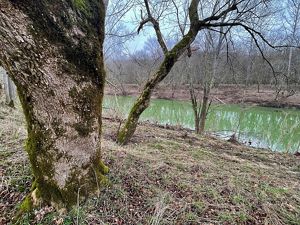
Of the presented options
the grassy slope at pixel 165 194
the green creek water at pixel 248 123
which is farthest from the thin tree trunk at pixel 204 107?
the grassy slope at pixel 165 194

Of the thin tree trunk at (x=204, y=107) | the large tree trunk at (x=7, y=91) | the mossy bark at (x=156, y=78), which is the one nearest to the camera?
the mossy bark at (x=156, y=78)

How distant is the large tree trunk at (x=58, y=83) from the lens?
1.44 metres

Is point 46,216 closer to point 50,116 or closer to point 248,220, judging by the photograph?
point 50,116

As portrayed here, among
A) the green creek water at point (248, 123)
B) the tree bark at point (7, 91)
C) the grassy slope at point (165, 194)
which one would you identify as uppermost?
the tree bark at point (7, 91)

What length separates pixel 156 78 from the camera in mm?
3670

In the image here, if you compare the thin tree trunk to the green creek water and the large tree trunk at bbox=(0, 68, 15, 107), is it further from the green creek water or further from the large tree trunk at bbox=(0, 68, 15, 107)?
the large tree trunk at bbox=(0, 68, 15, 107)

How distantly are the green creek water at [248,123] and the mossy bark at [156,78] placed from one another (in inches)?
31.7

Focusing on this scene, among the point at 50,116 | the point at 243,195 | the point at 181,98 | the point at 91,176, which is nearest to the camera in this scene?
the point at 50,116

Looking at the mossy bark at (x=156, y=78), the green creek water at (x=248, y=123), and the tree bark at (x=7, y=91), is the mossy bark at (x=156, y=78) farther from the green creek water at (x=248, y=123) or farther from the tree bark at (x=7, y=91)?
the tree bark at (x=7, y=91)

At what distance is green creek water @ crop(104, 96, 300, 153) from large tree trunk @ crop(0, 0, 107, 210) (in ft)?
8.62

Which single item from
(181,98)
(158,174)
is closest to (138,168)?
(158,174)

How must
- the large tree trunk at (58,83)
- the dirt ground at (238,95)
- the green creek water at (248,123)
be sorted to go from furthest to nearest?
the dirt ground at (238,95)
the green creek water at (248,123)
the large tree trunk at (58,83)

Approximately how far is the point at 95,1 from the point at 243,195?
2369mm

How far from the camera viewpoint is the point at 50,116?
1656 millimetres
